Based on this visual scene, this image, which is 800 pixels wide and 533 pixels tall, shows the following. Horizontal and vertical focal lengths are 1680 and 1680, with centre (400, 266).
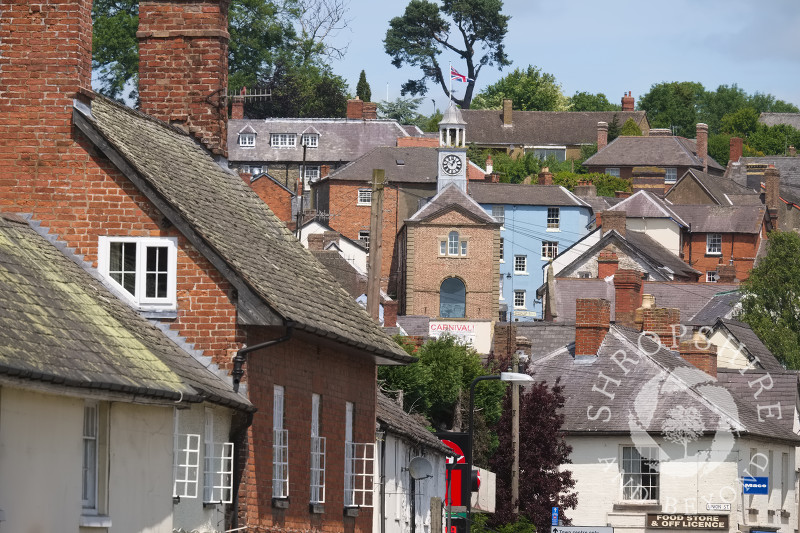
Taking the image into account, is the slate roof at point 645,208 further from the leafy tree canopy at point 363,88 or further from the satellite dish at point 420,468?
the satellite dish at point 420,468

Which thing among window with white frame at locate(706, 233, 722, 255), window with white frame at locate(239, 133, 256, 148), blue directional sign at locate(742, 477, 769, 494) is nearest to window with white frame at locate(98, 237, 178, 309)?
blue directional sign at locate(742, 477, 769, 494)

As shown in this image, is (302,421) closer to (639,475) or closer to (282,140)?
(639,475)

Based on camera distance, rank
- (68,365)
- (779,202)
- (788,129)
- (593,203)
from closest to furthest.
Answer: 1. (68,365)
2. (593,203)
3. (779,202)
4. (788,129)

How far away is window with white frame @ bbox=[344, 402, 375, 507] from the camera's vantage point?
2452cm

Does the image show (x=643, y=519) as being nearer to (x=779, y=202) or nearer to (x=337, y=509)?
(x=337, y=509)

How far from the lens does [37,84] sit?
66.4ft

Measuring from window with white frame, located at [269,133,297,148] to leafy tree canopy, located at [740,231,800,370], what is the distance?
44.3 metres

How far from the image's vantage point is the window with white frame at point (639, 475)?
4694 cm

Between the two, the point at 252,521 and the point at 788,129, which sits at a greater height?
the point at 788,129

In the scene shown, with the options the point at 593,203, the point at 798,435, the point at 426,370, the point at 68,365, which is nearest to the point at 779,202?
the point at 593,203

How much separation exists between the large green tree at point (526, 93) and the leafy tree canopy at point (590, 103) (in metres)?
3.49

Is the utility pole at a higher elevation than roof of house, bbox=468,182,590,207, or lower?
lower

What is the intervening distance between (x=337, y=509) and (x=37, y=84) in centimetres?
756

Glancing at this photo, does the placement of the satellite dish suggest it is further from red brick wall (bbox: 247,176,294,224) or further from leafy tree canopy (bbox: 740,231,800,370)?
red brick wall (bbox: 247,176,294,224)
